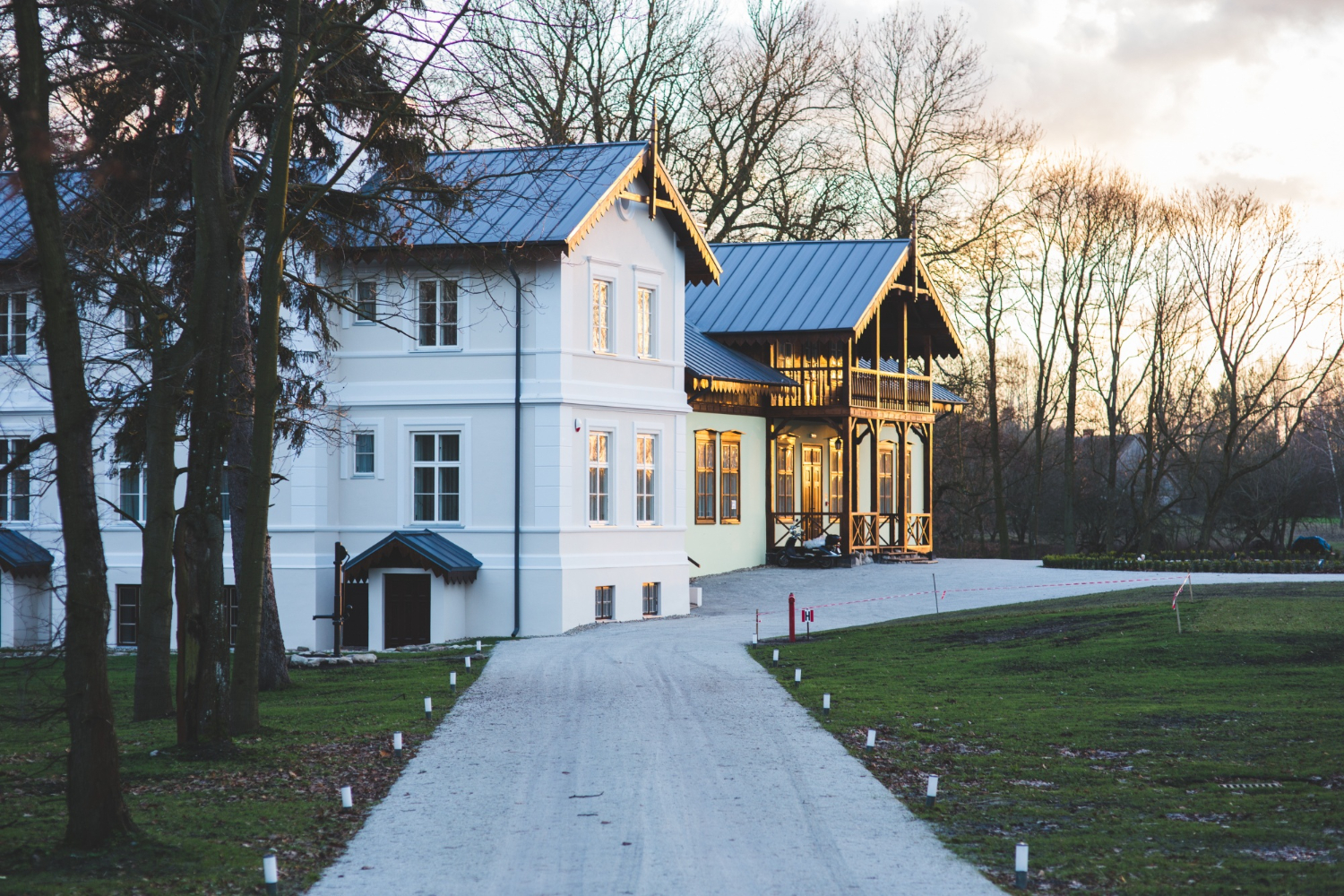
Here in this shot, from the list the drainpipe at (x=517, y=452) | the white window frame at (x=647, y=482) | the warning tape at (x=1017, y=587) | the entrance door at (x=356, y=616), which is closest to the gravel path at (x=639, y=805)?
the drainpipe at (x=517, y=452)

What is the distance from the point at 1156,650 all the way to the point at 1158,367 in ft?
104

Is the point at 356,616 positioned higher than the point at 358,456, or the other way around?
the point at 358,456

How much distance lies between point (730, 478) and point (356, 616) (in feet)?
39.3

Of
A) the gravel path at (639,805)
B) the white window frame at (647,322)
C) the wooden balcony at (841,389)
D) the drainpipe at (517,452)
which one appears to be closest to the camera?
the gravel path at (639,805)

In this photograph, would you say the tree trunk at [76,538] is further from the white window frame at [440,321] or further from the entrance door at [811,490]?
the entrance door at [811,490]

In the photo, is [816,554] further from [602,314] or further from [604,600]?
[602,314]

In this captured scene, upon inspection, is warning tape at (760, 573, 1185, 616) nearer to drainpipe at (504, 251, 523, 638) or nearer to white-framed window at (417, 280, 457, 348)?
drainpipe at (504, 251, 523, 638)

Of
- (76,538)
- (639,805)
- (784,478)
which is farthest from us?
(784,478)

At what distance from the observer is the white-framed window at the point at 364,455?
2625 cm

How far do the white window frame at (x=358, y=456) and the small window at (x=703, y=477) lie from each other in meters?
9.31

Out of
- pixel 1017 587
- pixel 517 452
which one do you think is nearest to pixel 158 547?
pixel 517 452

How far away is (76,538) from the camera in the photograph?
8281mm

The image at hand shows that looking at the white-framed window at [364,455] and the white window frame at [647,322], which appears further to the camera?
the white window frame at [647,322]

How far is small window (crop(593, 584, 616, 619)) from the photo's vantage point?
1041 inches
